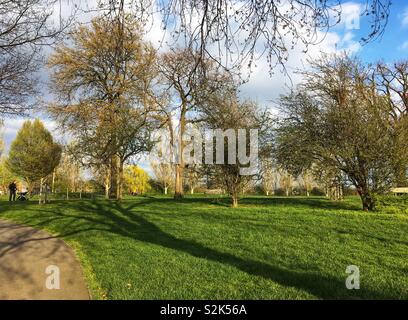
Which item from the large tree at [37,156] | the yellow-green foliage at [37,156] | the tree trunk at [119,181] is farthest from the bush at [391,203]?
the yellow-green foliage at [37,156]

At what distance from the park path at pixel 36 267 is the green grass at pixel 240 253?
0.33m

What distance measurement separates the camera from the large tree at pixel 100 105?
80.9 feet

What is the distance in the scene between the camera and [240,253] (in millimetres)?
9562

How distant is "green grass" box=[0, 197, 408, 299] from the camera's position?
21.8 ft

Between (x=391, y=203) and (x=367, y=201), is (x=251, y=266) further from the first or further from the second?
(x=391, y=203)

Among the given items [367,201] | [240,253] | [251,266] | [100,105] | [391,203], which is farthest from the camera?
[100,105]

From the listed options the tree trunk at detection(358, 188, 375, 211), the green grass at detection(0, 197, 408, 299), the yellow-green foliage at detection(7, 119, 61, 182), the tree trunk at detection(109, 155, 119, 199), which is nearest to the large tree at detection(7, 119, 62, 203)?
the yellow-green foliage at detection(7, 119, 61, 182)

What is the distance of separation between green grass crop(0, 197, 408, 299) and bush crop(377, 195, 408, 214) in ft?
8.40

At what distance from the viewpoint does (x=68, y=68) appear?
27266 mm

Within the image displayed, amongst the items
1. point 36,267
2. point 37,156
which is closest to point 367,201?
point 36,267

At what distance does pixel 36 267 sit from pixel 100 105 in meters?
19.1

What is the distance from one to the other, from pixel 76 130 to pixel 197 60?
23269mm
